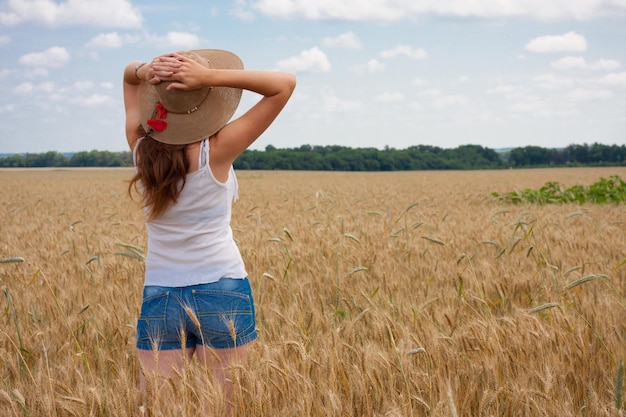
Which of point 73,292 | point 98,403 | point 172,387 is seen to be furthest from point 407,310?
point 73,292

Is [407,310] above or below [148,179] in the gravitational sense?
below

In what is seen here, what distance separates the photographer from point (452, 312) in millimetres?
2928

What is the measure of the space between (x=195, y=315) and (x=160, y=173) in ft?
1.72

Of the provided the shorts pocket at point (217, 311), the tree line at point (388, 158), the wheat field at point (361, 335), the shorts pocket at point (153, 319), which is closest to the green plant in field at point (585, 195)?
the wheat field at point (361, 335)

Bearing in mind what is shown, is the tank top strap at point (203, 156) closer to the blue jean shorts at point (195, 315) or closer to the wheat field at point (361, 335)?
the blue jean shorts at point (195, 315)

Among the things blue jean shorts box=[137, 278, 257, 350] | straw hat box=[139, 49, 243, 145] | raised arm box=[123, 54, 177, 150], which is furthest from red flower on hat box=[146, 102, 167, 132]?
blue jean shorts box=[137, 278, 257, 350]

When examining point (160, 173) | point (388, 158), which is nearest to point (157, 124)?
point (160, 173)

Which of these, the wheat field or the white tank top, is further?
the white tank top

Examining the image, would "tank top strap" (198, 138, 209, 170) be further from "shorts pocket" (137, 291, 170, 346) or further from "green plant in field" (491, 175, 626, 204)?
"green plant in field" (491, 175, 626, 204)

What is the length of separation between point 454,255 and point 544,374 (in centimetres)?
301

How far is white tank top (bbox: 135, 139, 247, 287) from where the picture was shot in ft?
6.36

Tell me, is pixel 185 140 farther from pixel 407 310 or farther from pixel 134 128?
pixel 407 310

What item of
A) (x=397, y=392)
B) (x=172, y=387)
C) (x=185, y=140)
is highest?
(x=185, y=140)

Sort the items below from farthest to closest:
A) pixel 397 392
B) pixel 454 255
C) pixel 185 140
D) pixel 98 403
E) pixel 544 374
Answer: pixel 454 255 → pixel 544 374 → pixel 397 392 → pixel 185 140 → pixel 98 403
